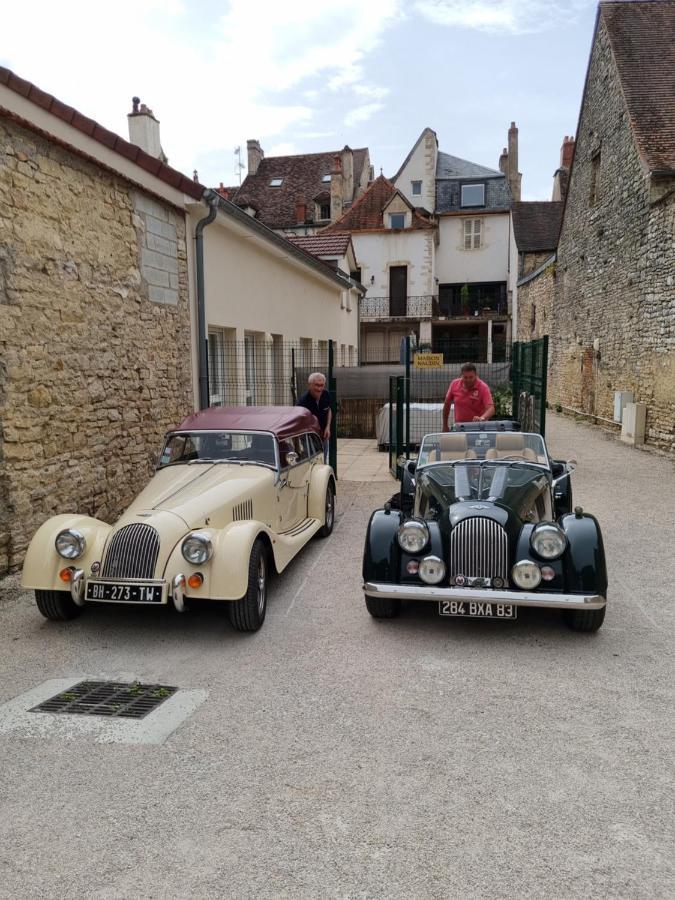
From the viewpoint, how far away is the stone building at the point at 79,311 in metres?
5.65

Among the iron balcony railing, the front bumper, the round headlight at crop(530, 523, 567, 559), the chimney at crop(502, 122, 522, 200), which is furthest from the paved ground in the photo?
the chimney at crop(502, 122, 522, 200)

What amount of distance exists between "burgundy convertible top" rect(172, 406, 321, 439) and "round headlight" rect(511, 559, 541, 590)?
2591mm

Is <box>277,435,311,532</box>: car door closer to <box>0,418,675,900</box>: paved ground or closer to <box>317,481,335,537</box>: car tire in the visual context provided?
<box>317,481,335,537</box>: car tire

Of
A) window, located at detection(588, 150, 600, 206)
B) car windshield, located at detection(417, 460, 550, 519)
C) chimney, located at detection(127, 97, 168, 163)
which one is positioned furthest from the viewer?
window, located at detection(588, 150, 600, 206)

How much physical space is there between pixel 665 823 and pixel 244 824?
170 centimetres

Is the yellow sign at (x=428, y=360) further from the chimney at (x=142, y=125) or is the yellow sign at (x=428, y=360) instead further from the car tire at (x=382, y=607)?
the car tire at (x=382, y=607)

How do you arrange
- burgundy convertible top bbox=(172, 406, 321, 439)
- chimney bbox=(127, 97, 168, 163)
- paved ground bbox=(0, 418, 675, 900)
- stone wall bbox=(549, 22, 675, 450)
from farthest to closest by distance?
stone wall bbox=(549, 22, 675, 450)
chimney bbox=(127, 97, 168, 163)
burgundy convertible top bbox=(172, 406, 321, 439)
paved ground bbox=(0, 418, 675, 900)

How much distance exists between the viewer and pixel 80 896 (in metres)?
2.26

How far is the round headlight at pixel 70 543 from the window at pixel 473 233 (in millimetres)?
34191

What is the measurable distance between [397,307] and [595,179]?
56.1 ft

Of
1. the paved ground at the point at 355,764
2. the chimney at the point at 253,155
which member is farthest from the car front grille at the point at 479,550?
the chimney at the point at 253,155

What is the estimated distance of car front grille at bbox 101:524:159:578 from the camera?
171 inches

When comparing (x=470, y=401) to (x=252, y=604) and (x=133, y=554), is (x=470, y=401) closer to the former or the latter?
(x=252, y=604)

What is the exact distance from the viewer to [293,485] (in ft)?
20.1
